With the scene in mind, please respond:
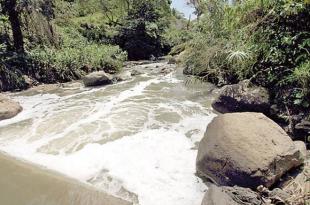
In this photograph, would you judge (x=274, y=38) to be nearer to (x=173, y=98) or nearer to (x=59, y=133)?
(x=173, y=98)

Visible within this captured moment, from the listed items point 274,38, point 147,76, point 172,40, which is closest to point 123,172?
point 274,38

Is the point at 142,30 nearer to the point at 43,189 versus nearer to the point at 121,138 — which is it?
the point at 121,138

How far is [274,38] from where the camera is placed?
23.5 ft

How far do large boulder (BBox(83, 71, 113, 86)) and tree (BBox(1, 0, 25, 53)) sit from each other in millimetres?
2929

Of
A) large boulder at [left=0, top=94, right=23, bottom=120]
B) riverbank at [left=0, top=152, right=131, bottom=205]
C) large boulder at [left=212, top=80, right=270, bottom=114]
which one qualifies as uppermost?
large boulder at [left=212, top=80, right=270, bottom=114]

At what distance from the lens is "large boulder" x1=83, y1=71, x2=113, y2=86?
1279 centimetres

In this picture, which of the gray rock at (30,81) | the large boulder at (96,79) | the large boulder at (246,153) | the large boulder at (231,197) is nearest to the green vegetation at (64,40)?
the gray rock at (30,81)

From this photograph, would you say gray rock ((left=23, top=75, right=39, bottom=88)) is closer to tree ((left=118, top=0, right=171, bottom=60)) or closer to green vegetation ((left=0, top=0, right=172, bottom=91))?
green vegetation ((left=0, top=0, right=172, bottom=91))

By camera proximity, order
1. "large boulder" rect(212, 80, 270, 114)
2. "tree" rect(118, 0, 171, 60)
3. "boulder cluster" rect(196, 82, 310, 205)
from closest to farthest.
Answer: "boulder cluster" rect(196, 82, 310, 205), "large boulder" rect(212, 80, 270, 114), "tree" rect(118, 0, 171, 60)

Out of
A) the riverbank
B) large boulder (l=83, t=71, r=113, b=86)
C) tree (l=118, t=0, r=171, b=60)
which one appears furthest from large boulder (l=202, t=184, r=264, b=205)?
tree (l=118, t=0, r=171, b=60)

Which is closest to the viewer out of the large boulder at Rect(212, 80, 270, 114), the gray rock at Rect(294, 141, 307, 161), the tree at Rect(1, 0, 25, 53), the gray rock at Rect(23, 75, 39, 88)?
the gray rock at Rect(294, 141, 307, 161)

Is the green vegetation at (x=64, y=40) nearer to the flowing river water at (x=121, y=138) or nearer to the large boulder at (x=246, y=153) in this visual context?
the flowing river water at (x=121, y=138)

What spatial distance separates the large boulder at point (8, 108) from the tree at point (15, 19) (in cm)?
477

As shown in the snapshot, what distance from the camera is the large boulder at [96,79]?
42.0 feet
